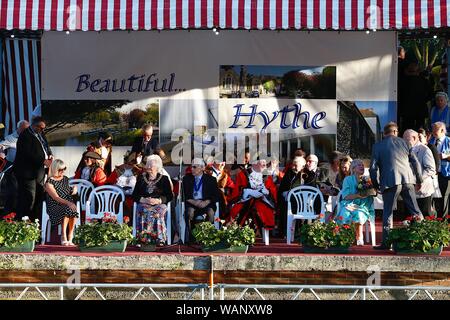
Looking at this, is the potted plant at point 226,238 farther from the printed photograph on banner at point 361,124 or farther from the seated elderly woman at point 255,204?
the printed photograph on banner at point 361,124

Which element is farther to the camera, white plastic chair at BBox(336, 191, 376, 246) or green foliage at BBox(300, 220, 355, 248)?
white plastic chair at BBox(336, 191, 376, 246)

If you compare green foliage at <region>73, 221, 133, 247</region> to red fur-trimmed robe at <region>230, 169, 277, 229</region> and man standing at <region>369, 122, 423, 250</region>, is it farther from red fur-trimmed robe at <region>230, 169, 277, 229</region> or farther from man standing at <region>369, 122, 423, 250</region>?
man standing at <region>369, 122, 423, 250</region>

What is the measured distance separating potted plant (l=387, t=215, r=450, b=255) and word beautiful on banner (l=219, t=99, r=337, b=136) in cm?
409

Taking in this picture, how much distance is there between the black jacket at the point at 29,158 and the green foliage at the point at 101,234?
2.04 metres

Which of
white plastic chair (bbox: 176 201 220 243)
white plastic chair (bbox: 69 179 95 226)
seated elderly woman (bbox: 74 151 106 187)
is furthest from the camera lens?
seated elderly woman (bbox: 74 151 106 187)

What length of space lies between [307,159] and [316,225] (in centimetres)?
251

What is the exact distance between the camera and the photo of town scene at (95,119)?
1686cm

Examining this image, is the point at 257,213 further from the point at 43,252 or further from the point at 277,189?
the point at 43,252

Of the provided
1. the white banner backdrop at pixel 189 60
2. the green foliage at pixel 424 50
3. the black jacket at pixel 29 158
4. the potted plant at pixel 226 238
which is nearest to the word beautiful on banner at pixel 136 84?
the white banner backdrop at pixel 189 60

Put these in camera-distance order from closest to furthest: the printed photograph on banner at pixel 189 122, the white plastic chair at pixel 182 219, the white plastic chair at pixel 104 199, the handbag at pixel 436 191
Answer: the white plastic chair at pixel 182 219 → the white plastic chair at pixel 104 199 → the handbag at pixel 436 191 → the printed photograph on banner at pixel 189 122

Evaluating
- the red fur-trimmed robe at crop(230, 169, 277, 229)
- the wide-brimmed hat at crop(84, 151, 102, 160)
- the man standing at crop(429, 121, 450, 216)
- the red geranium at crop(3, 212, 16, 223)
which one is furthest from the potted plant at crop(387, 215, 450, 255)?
the wide-brimmed hat at crop(84, 151, 102, 160)

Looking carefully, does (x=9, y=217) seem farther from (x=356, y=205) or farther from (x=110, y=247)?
(x=356, y=205)

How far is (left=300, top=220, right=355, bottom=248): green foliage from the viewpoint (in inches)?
504
